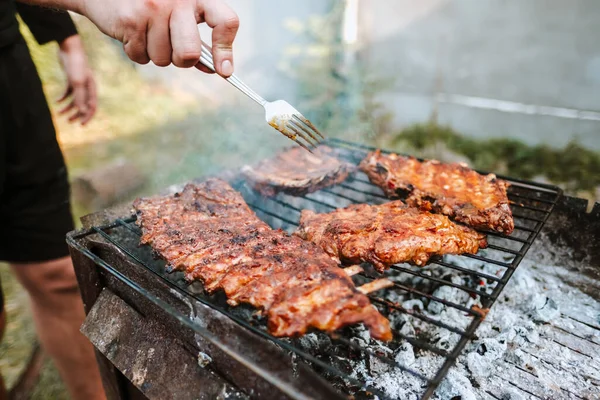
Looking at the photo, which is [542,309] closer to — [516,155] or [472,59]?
[516,155]

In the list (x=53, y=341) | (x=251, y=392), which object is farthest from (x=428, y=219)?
(x=53, y=341)

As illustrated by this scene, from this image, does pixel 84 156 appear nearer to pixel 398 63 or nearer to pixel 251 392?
pixel 398 63

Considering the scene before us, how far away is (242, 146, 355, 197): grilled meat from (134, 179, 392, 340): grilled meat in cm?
31

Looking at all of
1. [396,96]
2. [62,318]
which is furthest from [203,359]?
[396,96]

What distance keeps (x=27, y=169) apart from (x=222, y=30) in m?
2.03

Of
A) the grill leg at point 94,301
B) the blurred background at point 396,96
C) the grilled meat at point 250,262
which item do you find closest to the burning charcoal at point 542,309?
the grilled meat at point 250,262

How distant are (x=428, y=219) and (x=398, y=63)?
589 centimetres

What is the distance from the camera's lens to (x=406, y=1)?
7375mm

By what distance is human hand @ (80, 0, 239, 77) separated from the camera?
1.97 m

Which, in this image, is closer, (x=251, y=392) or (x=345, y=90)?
(x=251, y=392)

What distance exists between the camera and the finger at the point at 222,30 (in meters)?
2.12

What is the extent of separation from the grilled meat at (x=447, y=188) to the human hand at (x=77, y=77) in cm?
255

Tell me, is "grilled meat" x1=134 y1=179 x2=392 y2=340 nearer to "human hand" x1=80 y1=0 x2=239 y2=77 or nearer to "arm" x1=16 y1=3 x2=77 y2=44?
"human hand" x1=80 y1=0 x2=239 y2=77

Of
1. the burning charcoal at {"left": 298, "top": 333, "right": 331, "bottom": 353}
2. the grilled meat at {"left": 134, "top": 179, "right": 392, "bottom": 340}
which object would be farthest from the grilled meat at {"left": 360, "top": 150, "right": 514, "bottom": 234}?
the burning charcoal at {"left": 298, "top": 333, "right": 331, "bottom": 353}
